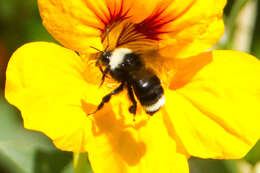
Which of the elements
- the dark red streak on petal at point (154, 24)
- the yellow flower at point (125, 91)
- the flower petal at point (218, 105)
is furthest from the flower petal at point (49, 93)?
the flower petal at point (218, 105)

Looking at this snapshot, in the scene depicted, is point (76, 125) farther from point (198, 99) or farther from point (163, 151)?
point (198, 99)

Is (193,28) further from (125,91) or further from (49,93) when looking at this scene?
(49,93)

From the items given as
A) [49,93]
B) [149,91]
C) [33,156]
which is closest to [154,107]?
[149,91]

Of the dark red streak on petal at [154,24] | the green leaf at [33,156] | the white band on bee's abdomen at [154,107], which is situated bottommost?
the green leaf at [33,156]

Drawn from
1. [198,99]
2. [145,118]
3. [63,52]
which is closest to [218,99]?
[198,99]

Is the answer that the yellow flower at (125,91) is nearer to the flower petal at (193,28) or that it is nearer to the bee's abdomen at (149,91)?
the flower petal at (193,28)

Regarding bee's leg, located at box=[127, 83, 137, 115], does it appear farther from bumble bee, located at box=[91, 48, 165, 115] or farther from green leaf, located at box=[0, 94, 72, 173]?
green leaf, located at box=[0, 94, 72, 173]
